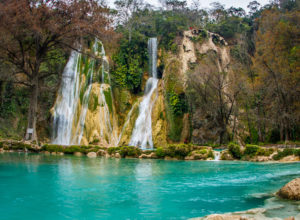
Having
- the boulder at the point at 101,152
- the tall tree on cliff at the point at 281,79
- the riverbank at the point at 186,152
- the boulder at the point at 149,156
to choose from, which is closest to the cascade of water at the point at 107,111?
the riverbank at the point at 186,152

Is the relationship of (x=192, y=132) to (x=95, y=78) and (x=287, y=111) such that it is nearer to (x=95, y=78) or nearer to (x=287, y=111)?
(x=287, y=111)

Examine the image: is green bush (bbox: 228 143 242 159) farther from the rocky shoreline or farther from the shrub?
the rocky shoreline

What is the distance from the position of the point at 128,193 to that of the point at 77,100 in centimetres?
2234

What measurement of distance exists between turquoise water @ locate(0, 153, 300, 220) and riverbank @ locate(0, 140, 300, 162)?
4101 millimetres

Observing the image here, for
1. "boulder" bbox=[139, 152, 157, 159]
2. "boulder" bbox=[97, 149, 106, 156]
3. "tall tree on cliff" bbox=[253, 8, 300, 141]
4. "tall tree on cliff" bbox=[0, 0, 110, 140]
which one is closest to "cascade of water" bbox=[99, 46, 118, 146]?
"boulder" bbox=[97, 149, 106, 156]

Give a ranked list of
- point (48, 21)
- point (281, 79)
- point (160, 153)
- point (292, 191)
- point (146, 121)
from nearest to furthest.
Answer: point (292, 191) < point (160, 153) < point (48, 21) < point (281, 79) < point (146, 121)

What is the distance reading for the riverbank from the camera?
14124 millimetres

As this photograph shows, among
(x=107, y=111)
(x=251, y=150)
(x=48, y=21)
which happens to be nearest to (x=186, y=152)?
(x=251, y=150)

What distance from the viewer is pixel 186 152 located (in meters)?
15.8

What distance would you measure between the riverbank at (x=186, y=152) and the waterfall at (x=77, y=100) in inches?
268

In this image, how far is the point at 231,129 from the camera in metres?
27.9

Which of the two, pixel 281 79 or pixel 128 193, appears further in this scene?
pixel 281 79

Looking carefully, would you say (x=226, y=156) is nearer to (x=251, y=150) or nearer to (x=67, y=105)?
(x=251, y=150)

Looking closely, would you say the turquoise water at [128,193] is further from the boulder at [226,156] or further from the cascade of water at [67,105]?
the cascade of water at [67,105]
